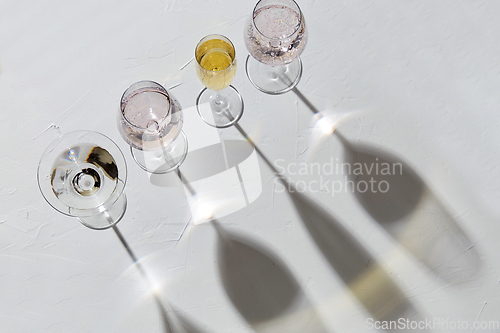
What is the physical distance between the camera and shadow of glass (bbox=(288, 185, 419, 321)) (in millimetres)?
858

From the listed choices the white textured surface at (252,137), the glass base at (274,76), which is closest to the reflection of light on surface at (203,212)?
the white textured surface at (252,137)

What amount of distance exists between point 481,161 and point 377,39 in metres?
0.35

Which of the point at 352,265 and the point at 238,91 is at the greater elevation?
the point at 238,91

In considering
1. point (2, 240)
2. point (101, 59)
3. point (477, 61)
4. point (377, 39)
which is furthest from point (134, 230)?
point (477, 61)

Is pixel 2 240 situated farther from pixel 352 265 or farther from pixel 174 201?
pixel 352 265

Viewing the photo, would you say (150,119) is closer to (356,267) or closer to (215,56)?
(215,56)

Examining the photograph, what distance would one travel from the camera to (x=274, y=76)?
0.91m

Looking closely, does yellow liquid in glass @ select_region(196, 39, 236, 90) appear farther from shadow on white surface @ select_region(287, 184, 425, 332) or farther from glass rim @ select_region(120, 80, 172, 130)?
shadow on white surface @ select_region(287, 184, 425, 332)

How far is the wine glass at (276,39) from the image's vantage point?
0.78 metres

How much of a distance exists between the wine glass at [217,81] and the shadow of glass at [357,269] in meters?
0.25

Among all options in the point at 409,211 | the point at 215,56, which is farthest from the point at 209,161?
the point at 409,211

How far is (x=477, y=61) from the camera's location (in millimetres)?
933

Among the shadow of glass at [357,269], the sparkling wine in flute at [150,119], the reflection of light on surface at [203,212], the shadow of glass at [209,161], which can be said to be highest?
the sparkling wine in flute at [150,119]

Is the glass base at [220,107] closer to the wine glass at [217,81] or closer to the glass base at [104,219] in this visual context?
the wine glass at [217,81]
